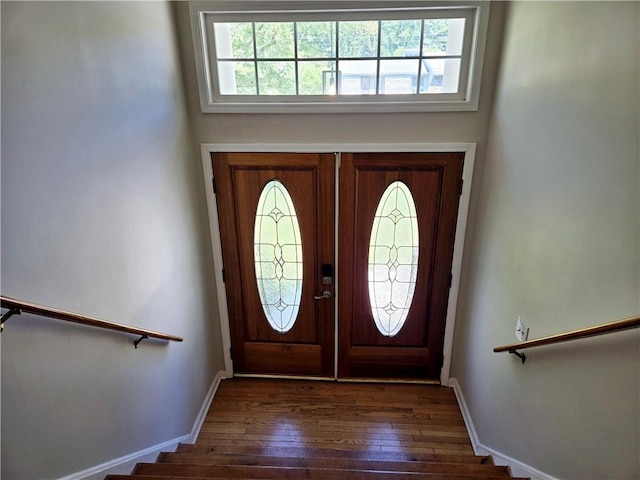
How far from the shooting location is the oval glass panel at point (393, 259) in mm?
2951

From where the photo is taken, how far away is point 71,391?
1.54 meters

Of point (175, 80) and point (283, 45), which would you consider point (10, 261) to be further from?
point (283, 45)

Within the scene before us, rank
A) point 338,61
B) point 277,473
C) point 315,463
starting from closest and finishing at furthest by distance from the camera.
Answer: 1. point 277,473
2. point 315,463
3. point 338,61

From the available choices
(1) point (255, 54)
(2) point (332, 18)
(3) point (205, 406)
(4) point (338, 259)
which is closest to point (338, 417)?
(3) point (205, 406)

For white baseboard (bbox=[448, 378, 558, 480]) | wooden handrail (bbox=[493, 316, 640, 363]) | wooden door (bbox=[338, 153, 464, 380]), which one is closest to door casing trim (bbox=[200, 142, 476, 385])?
wooden door (bbox=[338, 153, 464, 380])

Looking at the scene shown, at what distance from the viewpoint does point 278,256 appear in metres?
3.17

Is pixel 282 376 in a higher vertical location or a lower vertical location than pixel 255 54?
lower

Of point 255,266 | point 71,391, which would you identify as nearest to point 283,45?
point 255,266

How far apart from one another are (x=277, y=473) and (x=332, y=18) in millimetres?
2607

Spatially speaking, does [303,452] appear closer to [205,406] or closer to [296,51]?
[205,406]

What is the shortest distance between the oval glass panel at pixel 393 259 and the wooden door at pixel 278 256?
1.13 ft

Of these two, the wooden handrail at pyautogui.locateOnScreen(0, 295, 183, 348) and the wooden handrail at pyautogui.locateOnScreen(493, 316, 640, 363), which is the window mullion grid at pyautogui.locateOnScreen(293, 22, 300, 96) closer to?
the wooden handrail at pyautogui.locateOnScreen(0, 295, 183, 348)

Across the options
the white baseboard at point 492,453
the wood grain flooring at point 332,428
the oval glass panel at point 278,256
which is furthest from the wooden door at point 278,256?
the white baseboard at point 492,453

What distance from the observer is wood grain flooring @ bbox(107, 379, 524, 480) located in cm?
241
